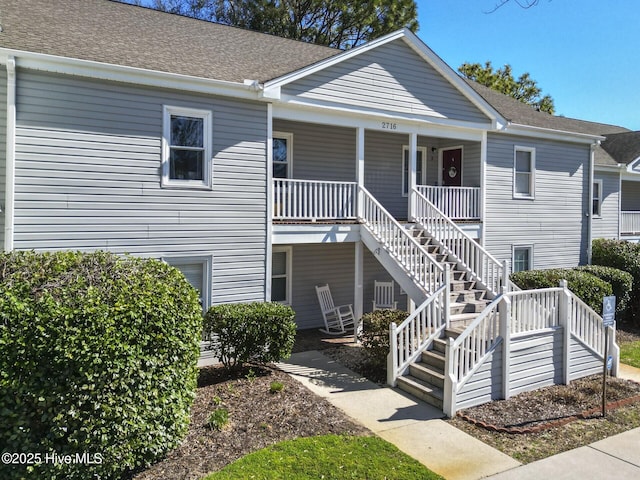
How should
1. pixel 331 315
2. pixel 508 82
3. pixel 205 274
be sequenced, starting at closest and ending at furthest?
pixel 205 274
pixel 331 315
pixel 508 82

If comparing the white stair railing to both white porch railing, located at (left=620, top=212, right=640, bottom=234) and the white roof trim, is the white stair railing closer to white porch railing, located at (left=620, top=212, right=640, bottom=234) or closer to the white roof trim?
the white roof trim

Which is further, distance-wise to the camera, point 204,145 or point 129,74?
point 204,145

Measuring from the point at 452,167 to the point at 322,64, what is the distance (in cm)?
601

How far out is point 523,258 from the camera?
15008 mm

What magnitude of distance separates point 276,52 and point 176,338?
362 inches

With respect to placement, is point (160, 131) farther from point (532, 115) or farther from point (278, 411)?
point (532, 115)

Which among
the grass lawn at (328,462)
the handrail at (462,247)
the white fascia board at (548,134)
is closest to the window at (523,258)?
the white fascia board at (548,134)

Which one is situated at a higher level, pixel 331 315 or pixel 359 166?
→ pixel 359 166

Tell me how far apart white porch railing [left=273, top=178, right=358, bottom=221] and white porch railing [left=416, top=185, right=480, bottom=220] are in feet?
8.40

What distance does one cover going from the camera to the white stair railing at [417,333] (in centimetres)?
814

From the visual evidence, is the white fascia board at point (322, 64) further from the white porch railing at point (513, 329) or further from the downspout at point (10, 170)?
the white porch railing at point (513, 329)

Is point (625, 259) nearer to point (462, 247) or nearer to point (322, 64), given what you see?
point (462, 247)

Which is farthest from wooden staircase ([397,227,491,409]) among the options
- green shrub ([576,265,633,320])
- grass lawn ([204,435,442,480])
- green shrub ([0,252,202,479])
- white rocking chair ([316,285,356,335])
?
green shrub ([576,265,633,320])

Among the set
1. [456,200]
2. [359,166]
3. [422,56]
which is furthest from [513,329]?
[422,56]
